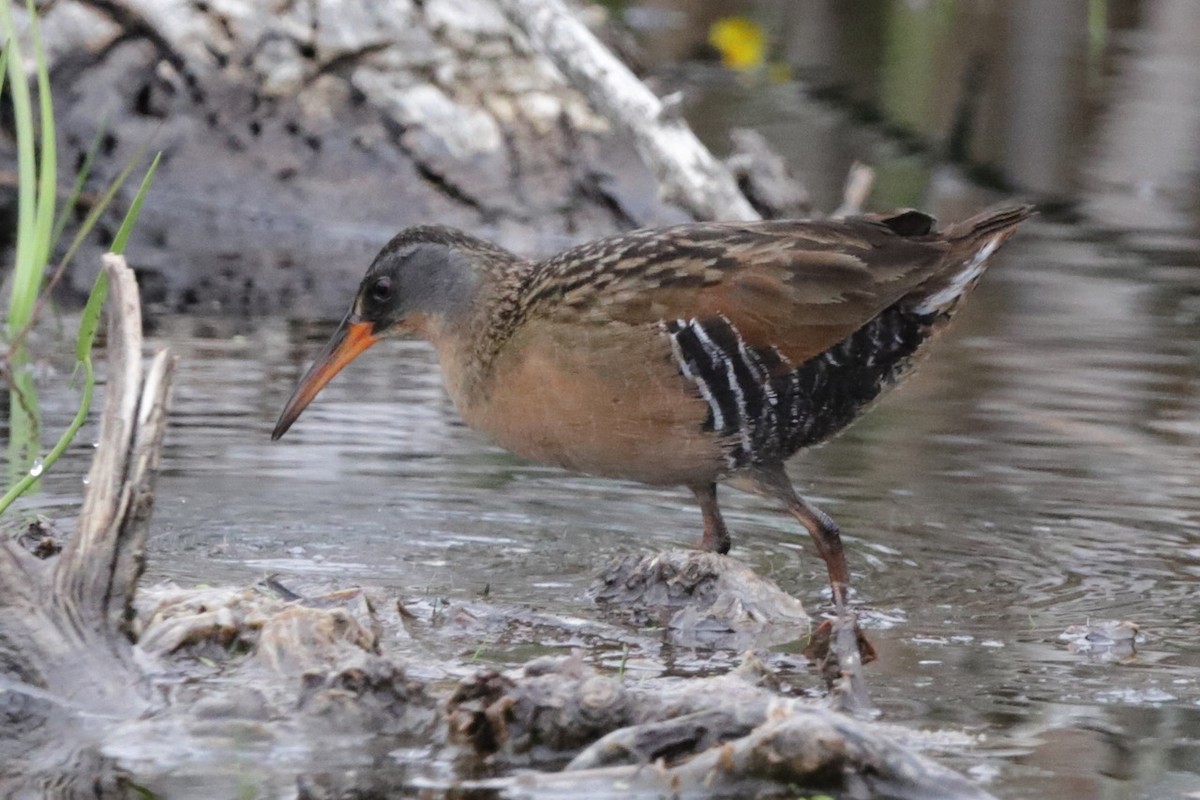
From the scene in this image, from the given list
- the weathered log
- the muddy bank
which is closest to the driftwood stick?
the muddy bank

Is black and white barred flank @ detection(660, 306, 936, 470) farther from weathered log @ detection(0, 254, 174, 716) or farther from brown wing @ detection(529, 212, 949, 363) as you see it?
weathered log @ detection(0, 254, 174, 716)

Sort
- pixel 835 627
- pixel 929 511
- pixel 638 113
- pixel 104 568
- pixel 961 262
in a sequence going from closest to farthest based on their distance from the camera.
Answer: pixel 104 568 < pixel 835 627 < pixel 961 262 < pixel 929 511 < pixel 638 113

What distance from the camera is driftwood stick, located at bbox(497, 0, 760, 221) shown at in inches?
352

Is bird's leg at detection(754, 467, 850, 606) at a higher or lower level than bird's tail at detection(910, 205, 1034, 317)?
lower

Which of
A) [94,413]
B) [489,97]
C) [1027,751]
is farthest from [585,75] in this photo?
[1027,751]

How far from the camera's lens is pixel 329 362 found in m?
5.98

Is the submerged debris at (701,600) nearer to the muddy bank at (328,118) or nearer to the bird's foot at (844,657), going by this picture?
the bird's foot at (844,657)

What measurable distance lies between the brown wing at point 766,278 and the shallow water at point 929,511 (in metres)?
0.69

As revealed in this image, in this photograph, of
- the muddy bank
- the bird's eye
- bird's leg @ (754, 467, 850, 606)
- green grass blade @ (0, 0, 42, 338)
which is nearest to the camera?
green grass blade @ (0, 0, 42, 338)

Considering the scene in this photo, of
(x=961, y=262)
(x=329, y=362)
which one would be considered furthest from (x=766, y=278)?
(x=329, y=362)

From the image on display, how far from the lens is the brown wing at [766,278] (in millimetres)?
5234

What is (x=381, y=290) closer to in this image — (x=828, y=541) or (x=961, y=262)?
(x=828, y=541)

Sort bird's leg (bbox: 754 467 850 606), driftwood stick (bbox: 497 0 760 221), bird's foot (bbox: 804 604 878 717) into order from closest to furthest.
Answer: bird's foot (bbox: 804 604 878 717) < bird's leg (bbox: 754 467 850 606) < driftwood stick (bbox: 497 0 760 221)

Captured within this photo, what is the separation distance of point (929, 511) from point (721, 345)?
1.18m
